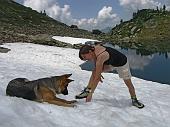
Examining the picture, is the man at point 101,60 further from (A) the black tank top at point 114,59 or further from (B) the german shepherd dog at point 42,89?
(B) the german shepherd dog at point 42,89

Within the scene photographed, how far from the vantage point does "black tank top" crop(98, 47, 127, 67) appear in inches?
504

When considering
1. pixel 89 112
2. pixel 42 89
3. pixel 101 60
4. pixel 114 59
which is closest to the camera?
pixel 42 89

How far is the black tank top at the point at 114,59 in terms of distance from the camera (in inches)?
504

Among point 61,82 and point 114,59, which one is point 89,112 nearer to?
point 61,82

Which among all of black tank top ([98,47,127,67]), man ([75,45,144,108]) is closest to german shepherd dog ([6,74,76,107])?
man ([75,45,144,108])

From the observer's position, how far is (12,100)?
10.5 m

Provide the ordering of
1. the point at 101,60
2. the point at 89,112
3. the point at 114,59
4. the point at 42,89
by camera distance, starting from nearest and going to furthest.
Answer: the point at 42,89 < the point at 89,112 < the point at 101,60 < the point at 114,59

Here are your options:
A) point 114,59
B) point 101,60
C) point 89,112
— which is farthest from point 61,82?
point 114,59

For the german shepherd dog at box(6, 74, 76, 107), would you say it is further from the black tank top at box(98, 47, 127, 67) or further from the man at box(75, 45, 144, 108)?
the black tank top at box(98, 47, 127, 67)

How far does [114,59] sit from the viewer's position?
1288 centimetres

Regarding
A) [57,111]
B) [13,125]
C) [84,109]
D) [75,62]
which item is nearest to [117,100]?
[84,109]

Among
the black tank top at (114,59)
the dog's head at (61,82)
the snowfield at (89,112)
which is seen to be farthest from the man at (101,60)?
the dog's head at (61,82)

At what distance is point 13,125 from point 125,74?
5.92 meters

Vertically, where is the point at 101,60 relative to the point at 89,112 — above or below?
above
